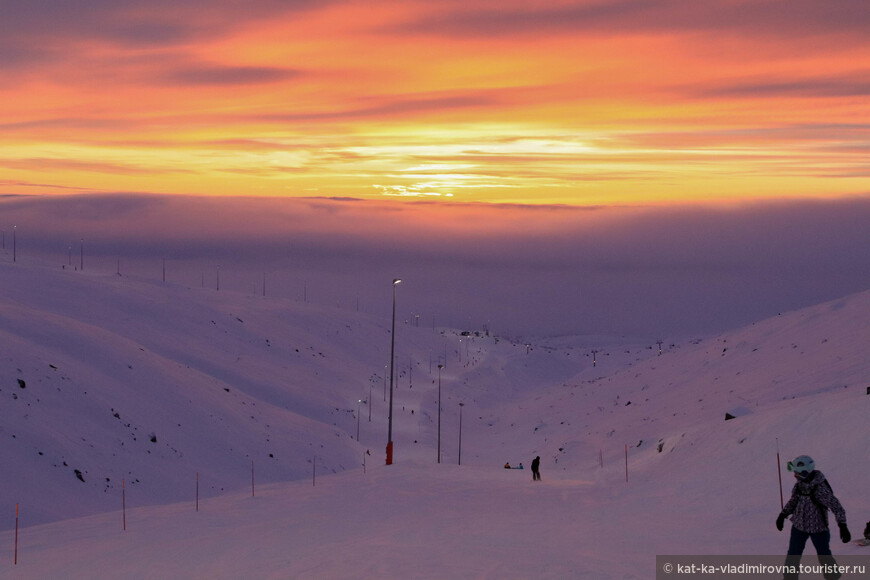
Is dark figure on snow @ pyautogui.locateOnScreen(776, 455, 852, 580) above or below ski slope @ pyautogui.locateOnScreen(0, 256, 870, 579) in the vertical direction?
above

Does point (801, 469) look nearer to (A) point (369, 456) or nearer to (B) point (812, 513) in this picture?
(B) point (812, 513)

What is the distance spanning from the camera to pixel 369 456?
70062mm

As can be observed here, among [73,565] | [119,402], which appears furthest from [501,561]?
[119,402]

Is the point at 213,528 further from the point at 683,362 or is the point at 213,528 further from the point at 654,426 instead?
the point at 683,362

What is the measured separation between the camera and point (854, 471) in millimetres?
26516

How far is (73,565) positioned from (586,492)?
18816 mm

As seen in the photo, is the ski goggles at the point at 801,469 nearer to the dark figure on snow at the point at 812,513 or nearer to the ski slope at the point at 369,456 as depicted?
the dark figure on snow at the point at 812,513

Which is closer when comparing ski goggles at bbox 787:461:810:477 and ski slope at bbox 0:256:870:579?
ski goggles at bbox 787:461:810:477

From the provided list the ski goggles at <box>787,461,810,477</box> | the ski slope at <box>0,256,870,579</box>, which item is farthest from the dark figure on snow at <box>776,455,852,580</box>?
the ski slope at <box>0,256,870,579</box>

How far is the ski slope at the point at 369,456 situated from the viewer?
20375 mm

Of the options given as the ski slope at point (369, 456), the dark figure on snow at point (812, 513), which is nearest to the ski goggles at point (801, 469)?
the dark figure on snow at point (812, 513)

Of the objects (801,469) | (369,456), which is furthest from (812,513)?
(369,456)

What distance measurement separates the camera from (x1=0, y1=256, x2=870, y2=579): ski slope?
2038 cm

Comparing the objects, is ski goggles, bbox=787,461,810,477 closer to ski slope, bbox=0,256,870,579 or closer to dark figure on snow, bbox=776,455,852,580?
dark figure on snow, bbox=776,455,852,580
